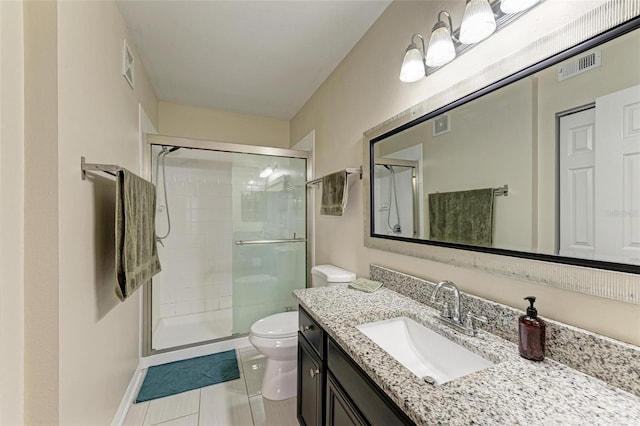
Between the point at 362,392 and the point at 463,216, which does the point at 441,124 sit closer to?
the point at 463,216

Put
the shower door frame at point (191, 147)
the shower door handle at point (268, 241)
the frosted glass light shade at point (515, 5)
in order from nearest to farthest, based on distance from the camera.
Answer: the frosted glass light shade at point (515, 5), the shower door frame at point (191, 147), the shower door handle at point (268, 241)

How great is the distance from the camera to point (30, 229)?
940mm

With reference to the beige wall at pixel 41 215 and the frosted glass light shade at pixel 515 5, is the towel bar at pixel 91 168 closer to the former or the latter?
the beige wall at pixel 41 215

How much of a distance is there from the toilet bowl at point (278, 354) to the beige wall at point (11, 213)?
1063 millimetres

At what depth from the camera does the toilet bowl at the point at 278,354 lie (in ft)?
5.65

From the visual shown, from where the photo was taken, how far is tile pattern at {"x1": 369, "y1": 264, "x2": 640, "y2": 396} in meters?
0.63

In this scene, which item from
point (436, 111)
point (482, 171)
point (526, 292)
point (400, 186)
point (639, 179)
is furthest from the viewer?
point (400, 186)

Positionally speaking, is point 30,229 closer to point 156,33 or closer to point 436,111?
point 156,33

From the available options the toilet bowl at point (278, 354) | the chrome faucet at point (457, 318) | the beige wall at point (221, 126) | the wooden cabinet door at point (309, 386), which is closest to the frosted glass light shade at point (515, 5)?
the chrome faucet at point (457, 318)

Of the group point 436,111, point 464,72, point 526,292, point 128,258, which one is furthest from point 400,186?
point 128,258

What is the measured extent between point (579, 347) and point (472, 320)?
31 centimetres

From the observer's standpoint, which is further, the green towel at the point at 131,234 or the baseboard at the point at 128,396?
the baseboard at the point at 128,396

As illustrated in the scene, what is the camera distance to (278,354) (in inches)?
68.6

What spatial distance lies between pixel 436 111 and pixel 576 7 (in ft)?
1.66
